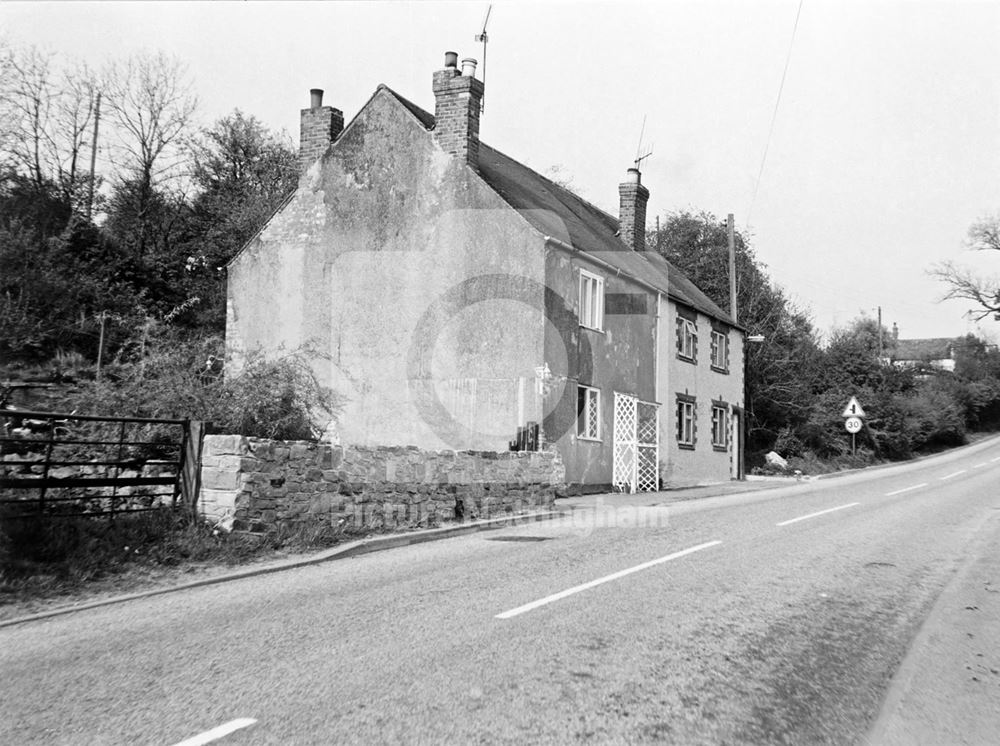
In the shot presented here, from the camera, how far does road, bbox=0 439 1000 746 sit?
494cm

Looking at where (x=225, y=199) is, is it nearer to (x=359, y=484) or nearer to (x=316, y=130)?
(x=316, y=130)

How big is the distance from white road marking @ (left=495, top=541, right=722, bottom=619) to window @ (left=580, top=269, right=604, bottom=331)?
10.9 meters

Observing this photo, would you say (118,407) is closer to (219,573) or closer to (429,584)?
(219,573)

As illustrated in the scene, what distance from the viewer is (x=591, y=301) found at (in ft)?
74.6

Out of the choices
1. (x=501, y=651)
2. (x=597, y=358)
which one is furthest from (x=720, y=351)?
(x=501, y=651)

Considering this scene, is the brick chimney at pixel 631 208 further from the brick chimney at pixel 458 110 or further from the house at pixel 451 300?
the brick chimney at pixel 458 110

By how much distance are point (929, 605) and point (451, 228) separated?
15.3m

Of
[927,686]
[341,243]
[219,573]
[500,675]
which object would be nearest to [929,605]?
[927,686]

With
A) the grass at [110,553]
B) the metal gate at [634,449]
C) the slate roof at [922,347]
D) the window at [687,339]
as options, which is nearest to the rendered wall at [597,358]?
the metal gate at [634,449]

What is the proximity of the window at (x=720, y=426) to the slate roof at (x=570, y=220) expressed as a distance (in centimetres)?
316

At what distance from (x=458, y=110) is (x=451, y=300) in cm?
482

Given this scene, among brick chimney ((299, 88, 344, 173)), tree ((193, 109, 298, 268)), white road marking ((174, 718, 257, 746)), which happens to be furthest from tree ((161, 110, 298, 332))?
white road marking ((174, 718, 257, 746))

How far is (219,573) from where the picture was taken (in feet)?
32.8

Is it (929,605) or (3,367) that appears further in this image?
(3,367)
